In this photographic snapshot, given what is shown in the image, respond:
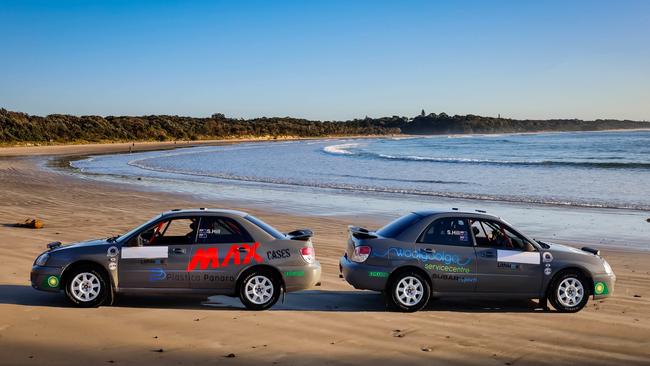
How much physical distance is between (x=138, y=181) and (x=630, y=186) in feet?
84.0

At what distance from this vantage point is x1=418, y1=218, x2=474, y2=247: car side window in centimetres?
995

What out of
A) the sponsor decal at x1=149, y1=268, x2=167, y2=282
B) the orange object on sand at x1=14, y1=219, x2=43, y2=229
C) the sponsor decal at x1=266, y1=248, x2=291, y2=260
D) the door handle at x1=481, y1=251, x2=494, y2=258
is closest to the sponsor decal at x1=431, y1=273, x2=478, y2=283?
the door handle at x1=481, y1=251, x2=494, y2=258

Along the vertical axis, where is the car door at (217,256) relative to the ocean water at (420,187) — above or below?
above

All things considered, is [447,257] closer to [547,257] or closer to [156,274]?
[547,257]

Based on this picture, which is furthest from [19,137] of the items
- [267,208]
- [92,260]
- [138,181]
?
[92,260]

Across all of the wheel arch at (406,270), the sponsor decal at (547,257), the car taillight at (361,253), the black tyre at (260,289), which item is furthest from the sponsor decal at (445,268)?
the black tyre at (260,289)

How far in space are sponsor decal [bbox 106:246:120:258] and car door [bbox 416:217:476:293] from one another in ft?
14.5

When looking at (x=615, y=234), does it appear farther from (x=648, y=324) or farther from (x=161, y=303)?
(x=161, y=303)

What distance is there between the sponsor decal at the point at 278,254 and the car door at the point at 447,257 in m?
1.95

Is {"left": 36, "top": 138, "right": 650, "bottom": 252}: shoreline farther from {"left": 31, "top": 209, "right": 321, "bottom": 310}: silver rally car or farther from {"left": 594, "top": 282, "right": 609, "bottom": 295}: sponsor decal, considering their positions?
{"left": 31, "top": 209, "right": 321, "bottom": 310}: silver rally car

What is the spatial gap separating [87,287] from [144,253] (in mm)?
923

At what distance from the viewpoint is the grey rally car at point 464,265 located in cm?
976

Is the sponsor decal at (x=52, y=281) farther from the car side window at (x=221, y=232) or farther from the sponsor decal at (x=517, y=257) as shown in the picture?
the sponsor decal at (x=517, y=257)

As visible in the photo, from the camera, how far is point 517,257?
9.98 m
